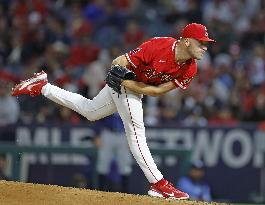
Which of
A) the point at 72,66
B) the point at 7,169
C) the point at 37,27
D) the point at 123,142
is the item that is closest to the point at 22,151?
the point at 7,169

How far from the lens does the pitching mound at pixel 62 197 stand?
7980 millimetres

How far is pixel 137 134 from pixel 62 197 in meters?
0.94

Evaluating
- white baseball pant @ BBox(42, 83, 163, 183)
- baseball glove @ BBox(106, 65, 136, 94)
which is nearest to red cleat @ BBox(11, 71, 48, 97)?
white baseball pant @ BBox(42, 83, 163, 183)

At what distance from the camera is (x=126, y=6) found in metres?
17.3

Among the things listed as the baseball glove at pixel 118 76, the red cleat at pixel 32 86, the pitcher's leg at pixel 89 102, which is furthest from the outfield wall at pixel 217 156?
the baseball glove at pixel 118 76

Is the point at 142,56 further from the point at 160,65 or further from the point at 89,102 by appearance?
the point at 89,102

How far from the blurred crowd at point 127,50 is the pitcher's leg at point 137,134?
523 cm

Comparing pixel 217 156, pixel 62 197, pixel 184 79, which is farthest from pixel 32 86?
pixel 217 156

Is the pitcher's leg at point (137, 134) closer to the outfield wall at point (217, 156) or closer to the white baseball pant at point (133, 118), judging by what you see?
the white baseball pant at point (133, 118)

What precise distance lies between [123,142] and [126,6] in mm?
4927

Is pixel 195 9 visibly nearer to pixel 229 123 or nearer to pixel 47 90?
pixel 229 123

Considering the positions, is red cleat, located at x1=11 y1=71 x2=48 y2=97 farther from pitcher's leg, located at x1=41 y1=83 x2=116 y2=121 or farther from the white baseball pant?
the white baseball pant

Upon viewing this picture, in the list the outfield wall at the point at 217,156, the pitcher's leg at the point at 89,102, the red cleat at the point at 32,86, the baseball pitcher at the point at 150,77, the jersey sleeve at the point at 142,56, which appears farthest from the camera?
the outfield wall at the point at 217,156

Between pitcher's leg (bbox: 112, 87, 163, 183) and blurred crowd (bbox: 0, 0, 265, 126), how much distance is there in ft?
17.2
